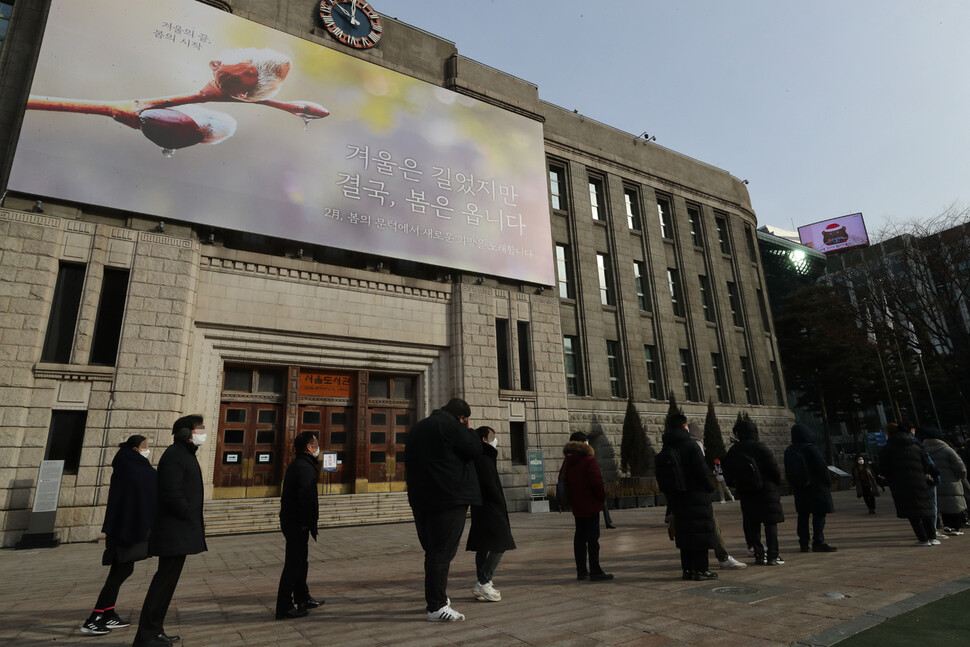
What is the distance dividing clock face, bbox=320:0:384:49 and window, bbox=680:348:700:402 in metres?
20.0

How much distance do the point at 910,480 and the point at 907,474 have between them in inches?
4.3

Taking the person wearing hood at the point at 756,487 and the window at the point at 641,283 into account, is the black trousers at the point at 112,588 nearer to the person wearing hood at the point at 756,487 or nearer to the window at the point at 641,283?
the person wearing hood at the point at 756,487

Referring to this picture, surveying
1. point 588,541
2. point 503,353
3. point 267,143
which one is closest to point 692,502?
point 588,541

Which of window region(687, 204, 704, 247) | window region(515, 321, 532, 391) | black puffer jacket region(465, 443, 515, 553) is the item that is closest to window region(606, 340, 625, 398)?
window region(515, 321, 532, 391)

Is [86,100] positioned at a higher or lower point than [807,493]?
higher

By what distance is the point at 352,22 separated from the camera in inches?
801

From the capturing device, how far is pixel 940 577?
6.10 meters

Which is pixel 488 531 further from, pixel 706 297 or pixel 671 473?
pixel 706 297

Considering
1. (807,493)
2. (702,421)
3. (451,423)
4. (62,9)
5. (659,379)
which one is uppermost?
(62,9)

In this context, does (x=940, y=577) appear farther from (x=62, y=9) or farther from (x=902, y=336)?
(x=62, y=9)

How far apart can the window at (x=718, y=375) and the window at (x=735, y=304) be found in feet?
9.86

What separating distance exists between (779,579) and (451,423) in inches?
173

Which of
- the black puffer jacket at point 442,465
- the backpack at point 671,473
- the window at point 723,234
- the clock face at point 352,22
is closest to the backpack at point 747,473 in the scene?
the backpack at point 671,473

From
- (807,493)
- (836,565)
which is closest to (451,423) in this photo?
(836,565)
